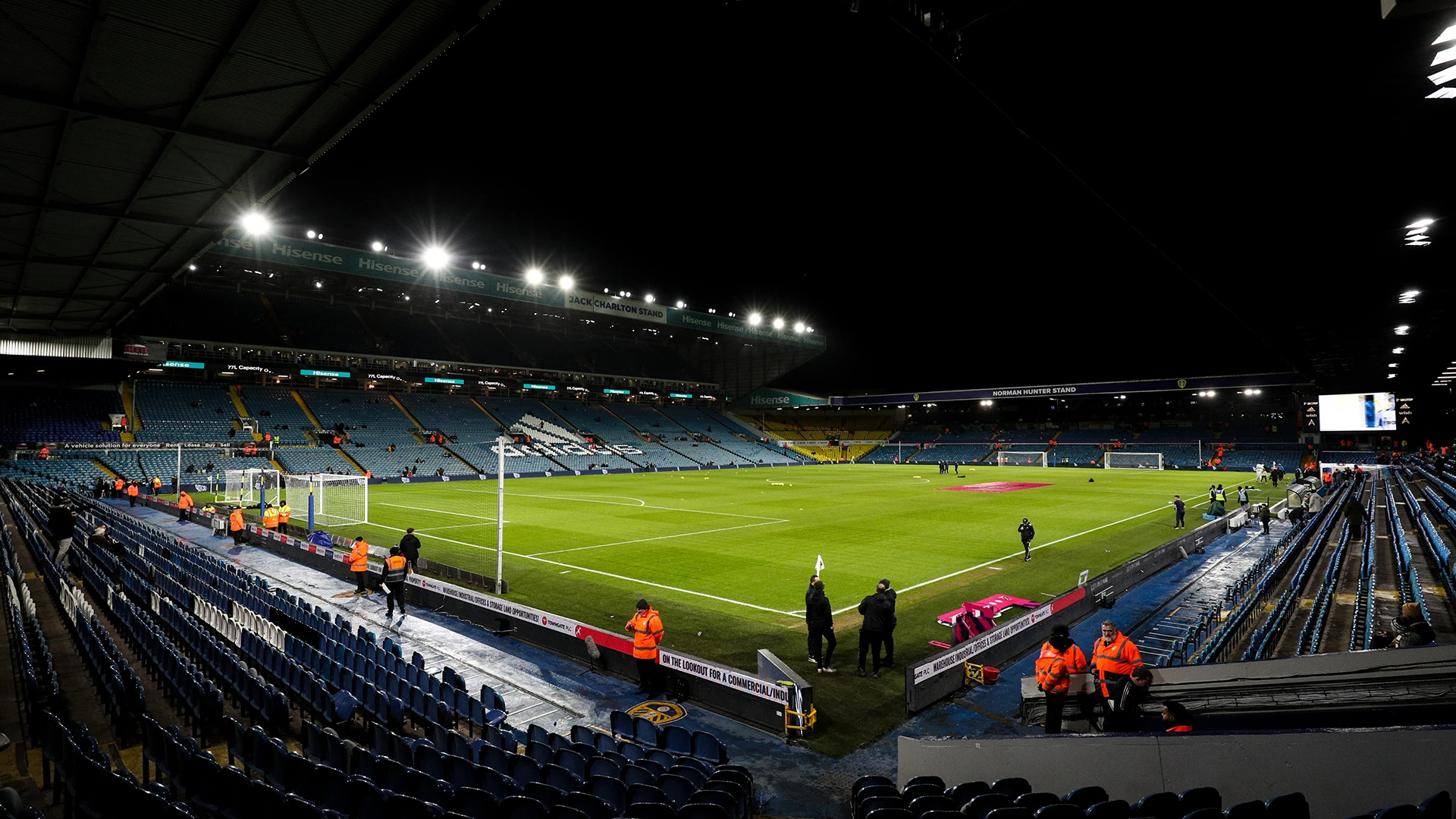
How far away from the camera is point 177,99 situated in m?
10.0

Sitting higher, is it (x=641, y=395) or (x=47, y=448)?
(x=641, y=395)

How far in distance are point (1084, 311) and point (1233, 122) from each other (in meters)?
47.6

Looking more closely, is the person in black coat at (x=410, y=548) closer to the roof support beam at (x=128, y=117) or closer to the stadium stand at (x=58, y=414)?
the roof support beam at (x=128, y=117)

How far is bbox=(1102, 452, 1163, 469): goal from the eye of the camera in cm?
6894

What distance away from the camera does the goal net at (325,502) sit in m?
28.3

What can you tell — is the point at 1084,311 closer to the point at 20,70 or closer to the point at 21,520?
the point at 20,70

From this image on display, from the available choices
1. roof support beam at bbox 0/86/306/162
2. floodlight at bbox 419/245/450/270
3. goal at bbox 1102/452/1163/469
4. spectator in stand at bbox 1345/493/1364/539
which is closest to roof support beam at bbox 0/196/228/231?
roof support beam at bbox 0/86/306/162

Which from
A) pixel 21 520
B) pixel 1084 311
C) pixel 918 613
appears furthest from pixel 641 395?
pixel 918 613

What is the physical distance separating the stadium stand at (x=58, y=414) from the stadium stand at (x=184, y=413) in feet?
5.79

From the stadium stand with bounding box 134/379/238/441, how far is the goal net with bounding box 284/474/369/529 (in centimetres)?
2116

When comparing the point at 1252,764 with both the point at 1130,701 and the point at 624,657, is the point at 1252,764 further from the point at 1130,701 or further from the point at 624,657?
the point at 624,657

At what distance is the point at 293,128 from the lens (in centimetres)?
1129

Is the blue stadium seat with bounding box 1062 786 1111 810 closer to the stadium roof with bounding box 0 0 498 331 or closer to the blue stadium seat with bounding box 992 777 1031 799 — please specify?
the blue stadium seat with bounding box 992 777 1031 799

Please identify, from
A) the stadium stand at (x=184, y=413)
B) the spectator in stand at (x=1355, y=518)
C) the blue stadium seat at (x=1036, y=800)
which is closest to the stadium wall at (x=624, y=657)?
the blue stadium seat at (x=1036, y=800)
